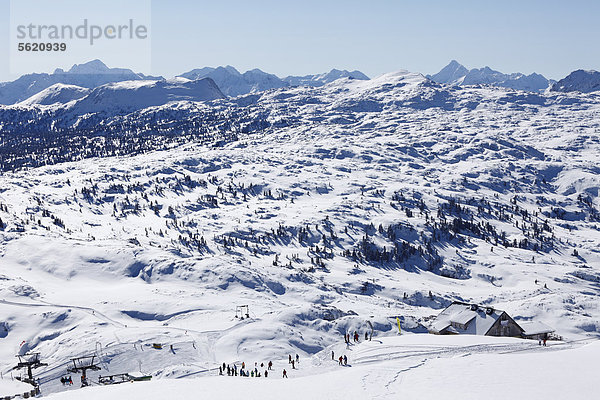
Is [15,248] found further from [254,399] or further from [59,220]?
[254,399]

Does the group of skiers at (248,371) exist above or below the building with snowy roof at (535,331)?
above

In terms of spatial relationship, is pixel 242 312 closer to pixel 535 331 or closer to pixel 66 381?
pixel 66 381

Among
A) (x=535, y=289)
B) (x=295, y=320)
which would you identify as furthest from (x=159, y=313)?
(x=535, y=289)

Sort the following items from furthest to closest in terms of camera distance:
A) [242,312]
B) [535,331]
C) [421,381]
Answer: [242,312] < [535,331] < [421,381]

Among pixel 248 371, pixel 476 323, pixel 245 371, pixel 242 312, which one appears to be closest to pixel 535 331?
pixel 476 323

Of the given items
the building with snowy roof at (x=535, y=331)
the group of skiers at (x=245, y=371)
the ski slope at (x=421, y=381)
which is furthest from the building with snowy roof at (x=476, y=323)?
the group of skiers at (x=245, y=371)

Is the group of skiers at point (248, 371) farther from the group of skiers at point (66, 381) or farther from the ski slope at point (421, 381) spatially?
the group of skiers at point (66, 381)

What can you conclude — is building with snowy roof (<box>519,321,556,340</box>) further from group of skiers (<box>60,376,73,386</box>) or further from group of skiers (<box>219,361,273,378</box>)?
group of skiers (<box>60,376,73,386</box>)

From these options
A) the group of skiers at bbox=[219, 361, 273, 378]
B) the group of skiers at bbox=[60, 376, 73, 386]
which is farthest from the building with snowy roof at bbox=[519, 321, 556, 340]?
the group of skiers at bbox=[60, 376, 73, 386]
